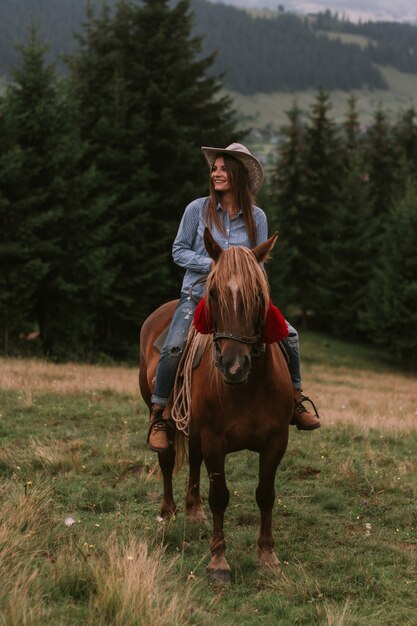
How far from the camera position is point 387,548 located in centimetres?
582

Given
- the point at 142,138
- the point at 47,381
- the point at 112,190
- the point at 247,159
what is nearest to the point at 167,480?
the point at 247,159

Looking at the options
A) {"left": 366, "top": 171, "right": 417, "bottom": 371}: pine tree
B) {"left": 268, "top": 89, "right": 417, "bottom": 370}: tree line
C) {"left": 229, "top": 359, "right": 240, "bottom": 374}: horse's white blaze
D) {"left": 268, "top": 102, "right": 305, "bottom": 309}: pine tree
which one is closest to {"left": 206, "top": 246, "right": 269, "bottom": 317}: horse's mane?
{"left": 229, "top": 359, "right": 240, "bottom": 374}: horse's white blaze

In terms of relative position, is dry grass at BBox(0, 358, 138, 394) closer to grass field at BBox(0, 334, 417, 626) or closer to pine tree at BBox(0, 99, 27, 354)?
grass field at BBox(0, 334, 417, 626)

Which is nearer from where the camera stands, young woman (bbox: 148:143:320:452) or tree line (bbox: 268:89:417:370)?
young woman (bbox: 148:143:320:452)

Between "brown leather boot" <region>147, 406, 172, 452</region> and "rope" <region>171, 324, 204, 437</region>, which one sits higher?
"rope" <region>171, 324, 204, 437</region>

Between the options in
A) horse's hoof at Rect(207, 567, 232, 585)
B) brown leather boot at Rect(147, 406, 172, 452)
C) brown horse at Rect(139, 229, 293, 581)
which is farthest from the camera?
brown leather boot at Rect(147, 406, 172, 452)

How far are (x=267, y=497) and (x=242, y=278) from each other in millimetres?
2064

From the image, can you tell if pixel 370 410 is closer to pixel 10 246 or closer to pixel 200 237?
pixel 200 237

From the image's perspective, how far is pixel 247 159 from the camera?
5844mm

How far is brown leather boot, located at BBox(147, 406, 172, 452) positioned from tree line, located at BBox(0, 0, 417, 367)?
17457mm

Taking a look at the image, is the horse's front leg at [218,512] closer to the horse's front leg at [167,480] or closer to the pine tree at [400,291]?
the horse's front leg at [167,480]

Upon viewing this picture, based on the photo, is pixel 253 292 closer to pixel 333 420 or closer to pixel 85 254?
pixel 333 420

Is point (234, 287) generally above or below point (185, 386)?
above

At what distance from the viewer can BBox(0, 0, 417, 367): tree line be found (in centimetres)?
2402
